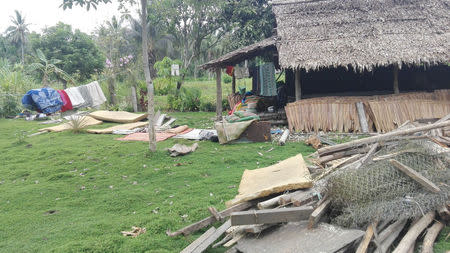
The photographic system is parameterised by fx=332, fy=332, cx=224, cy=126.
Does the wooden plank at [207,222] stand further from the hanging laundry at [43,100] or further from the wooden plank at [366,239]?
the hanging laundry at [43,100]

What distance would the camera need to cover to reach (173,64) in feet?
51.4

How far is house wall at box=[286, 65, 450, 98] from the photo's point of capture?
1187 centimetres

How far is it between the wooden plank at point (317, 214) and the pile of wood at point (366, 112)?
6.40 metres

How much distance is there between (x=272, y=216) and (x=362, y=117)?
22.9ft

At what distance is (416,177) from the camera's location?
3307 mm

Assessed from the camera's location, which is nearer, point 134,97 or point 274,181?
point 274,181

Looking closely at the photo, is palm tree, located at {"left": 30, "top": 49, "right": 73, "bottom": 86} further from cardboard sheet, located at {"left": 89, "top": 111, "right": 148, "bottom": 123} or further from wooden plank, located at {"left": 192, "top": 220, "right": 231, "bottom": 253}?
wooden plank, located at {"left": 192, "top": 220, "right": 231, "bottom": 253}

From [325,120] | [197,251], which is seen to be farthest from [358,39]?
[197,251]

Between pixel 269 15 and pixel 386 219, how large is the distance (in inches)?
580

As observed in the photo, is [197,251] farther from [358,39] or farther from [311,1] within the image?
[311,1]

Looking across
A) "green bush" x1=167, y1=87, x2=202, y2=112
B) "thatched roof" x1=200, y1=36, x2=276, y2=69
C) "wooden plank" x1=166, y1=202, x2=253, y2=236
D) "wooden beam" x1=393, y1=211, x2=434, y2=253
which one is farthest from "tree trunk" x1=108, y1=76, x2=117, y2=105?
"wooden beam" x1=393, y1=211, x2=434, y2=253

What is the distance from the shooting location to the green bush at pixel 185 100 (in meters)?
16.0

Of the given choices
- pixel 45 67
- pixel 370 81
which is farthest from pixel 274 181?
pixel 45 67

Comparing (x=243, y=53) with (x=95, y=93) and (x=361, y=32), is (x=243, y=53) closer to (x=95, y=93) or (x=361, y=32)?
(x=361, y=32)
